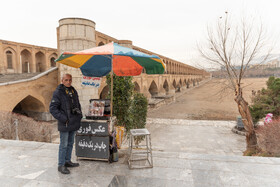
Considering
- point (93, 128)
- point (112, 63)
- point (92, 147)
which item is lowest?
point (92, 147)

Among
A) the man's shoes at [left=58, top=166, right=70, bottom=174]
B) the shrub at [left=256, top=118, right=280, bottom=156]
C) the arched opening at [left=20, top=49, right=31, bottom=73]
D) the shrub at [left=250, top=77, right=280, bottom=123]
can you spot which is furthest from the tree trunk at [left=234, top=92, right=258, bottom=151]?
the arched opening at [left=20, top=49, right=31, bottom=73]

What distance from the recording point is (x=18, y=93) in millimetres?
11984

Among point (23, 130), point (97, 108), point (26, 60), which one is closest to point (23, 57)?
point (26, 60)

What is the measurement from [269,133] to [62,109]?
6917 millimetres

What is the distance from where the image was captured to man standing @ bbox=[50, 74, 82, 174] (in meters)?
2.90

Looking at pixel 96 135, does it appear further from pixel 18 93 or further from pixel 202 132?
pixel 18 93

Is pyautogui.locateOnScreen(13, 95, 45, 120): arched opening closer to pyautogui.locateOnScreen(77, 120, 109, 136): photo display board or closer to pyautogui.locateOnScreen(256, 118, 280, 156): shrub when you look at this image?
pyautogui.locateOnScreen(77, 120, 109, 136): photo display board

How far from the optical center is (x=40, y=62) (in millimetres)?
23438

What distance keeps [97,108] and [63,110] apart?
2.08 feet

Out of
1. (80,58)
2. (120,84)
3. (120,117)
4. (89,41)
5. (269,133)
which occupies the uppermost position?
(89,41)

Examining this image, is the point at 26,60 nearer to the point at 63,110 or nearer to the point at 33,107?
the point at 33,107

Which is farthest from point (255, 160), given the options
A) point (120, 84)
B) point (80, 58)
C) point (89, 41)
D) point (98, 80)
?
point (89, 41)

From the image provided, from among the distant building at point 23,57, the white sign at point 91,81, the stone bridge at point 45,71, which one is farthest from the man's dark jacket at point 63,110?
the distant building at point 23,57

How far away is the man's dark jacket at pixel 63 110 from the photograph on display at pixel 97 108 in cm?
41
